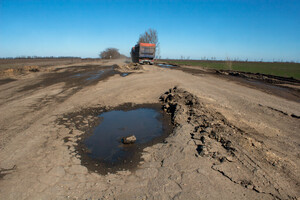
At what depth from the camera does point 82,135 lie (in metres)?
4.90

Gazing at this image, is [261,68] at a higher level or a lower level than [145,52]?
lower

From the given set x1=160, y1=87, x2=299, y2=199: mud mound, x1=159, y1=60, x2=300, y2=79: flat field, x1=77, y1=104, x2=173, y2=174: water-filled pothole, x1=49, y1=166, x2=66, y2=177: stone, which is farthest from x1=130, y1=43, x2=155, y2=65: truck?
x1=49, y1=166, x2=66, y2=177: stone

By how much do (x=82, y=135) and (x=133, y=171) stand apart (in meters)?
2.18

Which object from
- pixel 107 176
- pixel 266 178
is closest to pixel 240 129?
pixel 266 178

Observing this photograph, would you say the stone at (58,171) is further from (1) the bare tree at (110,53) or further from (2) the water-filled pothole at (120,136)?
(1) the bare tree at (110,53)

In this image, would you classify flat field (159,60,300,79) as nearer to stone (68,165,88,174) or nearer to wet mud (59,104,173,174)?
wet mud (59,104,173,174)

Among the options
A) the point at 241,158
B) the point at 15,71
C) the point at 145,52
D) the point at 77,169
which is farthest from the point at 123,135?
the point at 145,52

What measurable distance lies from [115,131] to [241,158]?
3.37m

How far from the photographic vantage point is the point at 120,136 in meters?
5.06

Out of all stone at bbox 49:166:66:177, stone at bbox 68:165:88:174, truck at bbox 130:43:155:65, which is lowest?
stone at bbox 68:165:88:174

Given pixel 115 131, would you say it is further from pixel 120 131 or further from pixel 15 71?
pixel 15 71

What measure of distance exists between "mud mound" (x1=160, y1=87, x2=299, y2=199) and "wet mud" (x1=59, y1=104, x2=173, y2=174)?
95 cm

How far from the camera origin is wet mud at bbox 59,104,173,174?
3.77 m

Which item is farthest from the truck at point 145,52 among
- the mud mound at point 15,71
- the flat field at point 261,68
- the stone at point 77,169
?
the stone at point 77,169
